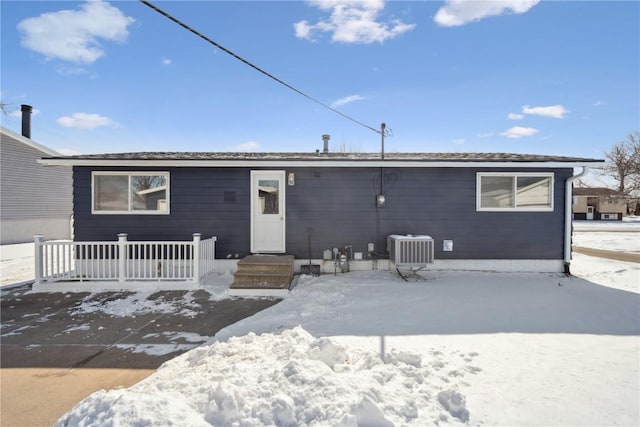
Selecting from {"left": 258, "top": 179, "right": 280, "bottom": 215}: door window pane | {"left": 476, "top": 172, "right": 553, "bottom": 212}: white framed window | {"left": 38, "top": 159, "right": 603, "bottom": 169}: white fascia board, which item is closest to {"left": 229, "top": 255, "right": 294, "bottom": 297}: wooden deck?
{"left": 258, "top": 179, "right": 280, "bottom": 215}: door window pane

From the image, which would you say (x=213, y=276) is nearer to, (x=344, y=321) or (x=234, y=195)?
(x=234, y=195)

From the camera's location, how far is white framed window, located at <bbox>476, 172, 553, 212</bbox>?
730 cm

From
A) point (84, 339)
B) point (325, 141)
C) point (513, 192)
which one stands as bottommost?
point (84, 339)

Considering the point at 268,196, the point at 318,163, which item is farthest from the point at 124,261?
the point at 318,163

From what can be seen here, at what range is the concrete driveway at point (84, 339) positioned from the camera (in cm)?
265

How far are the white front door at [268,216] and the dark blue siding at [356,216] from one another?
174 mm

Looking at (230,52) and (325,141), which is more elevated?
(325,141)

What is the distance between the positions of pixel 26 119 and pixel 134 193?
1141cm

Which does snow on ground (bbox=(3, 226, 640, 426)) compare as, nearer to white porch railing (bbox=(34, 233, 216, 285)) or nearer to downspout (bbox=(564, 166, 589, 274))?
white porch railing (bbox=(34, 233, 216, 285))

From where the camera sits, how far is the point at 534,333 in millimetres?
3756

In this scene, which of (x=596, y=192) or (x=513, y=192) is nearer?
(x=513, y=192)

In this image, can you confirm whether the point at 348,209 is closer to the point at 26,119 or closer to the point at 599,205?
the point at 26,119

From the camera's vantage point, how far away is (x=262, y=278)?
5859mm

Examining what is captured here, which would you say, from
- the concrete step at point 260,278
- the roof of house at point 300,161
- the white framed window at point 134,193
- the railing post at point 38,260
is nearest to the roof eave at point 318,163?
the roof of house at point 300,161
